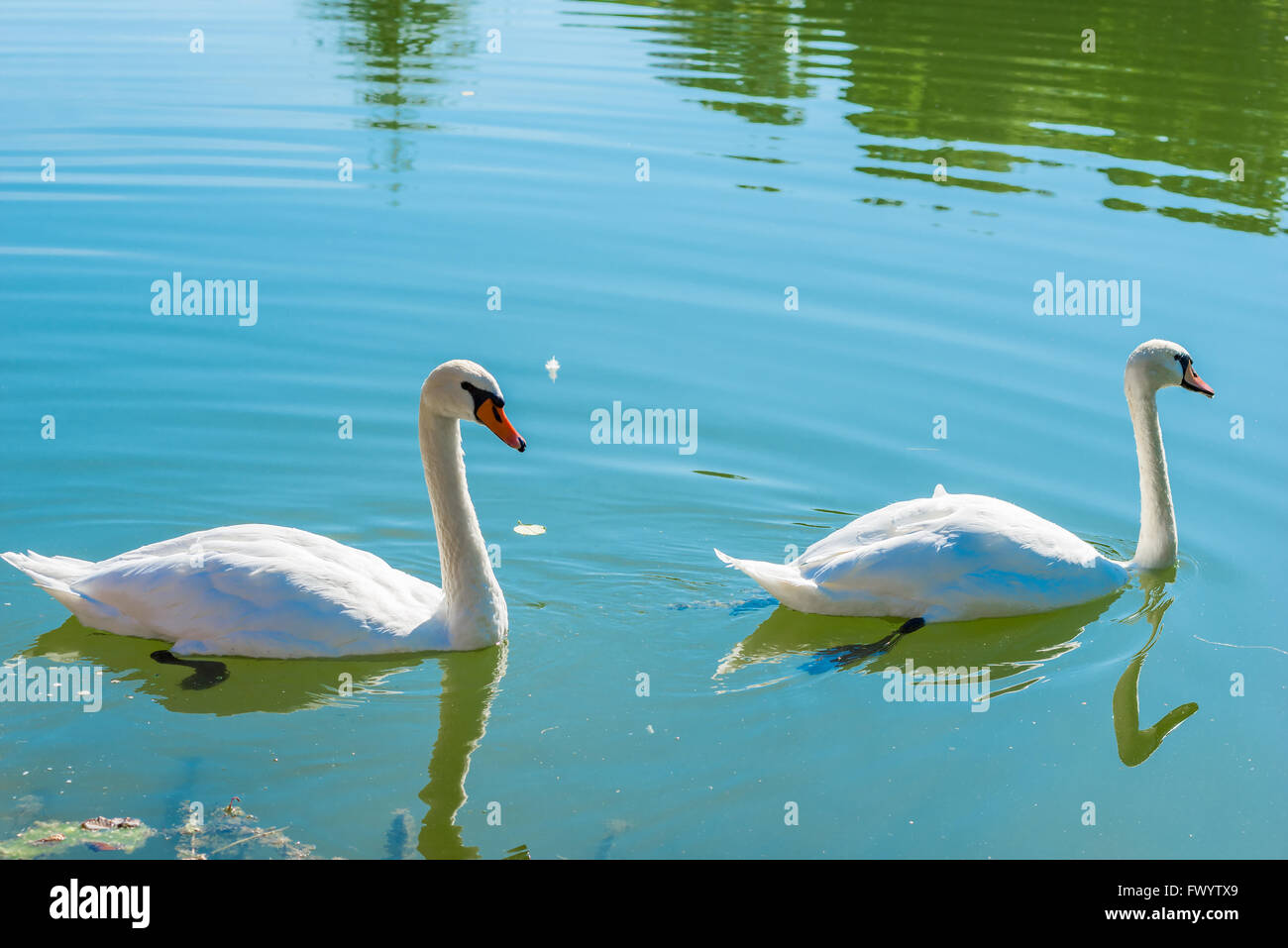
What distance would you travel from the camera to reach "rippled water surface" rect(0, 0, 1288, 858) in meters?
7.05

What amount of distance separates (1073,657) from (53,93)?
16.9 m

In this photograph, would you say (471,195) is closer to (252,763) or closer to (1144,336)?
(1144,336)

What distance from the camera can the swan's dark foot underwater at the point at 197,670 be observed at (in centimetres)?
763

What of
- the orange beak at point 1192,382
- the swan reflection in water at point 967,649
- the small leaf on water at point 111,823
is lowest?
the small leaf on water at point 111,823

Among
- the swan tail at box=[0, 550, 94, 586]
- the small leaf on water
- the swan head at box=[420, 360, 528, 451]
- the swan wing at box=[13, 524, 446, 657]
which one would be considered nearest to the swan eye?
the swan head at box=[420, 360, 528, 451]

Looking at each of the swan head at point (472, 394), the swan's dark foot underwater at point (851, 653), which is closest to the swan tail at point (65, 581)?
the swan head at point (472, 394)

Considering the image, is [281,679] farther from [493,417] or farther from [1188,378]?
[1188,378]

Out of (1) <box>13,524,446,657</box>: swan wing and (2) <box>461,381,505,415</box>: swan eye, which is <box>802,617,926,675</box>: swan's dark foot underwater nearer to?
(1) <box>13,524,446,657</box>: swan wing

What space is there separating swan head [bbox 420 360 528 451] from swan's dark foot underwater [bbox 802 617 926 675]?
6.74ft

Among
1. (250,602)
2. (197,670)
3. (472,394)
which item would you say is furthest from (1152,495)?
(197,670)

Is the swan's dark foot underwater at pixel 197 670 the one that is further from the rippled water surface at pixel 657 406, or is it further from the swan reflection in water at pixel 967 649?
the swan reflection in water at pixel 967 649

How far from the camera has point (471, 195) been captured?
646 inches

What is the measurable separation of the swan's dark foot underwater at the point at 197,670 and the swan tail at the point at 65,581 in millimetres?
343

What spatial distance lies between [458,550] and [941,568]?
2.71 m
